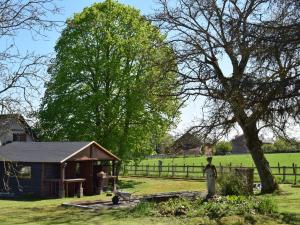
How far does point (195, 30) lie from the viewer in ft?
95.0

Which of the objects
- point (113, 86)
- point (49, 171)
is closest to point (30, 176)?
point (49, 171)

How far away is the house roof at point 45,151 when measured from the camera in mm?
32312

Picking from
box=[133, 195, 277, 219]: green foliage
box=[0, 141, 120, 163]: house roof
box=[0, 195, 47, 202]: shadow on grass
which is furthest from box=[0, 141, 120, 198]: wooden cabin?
box=[133, 195, 277, 219]: green foliage

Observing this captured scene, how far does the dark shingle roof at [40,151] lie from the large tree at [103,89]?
3.44m

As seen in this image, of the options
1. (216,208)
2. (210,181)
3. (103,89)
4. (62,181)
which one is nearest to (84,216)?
(216,208)

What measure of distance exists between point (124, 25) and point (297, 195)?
22.0 meters

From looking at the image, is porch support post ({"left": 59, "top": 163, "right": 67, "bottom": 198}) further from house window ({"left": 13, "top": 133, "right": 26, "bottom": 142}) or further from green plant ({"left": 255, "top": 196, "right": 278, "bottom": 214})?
green plant ({"left": 255, "top": 196, "right": 278, "bottom": 214})

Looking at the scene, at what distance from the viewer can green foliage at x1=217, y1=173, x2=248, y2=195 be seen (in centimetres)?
2528

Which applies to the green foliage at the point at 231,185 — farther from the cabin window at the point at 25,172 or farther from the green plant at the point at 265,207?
the cabin window at the point at 25,172

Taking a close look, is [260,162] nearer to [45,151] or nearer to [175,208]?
[175,208]

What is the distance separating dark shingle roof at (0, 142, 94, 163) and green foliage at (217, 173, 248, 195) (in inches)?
425

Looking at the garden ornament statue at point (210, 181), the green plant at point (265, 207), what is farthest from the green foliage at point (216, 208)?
the garden ornament statue at point (210, 181)

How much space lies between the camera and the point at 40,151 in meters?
34.7

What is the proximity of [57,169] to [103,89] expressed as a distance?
10421 mm
